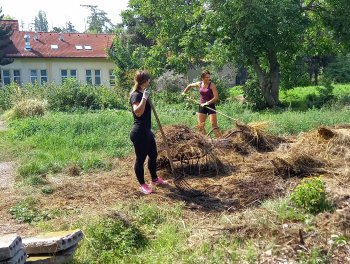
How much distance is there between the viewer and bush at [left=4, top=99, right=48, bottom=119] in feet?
60.6

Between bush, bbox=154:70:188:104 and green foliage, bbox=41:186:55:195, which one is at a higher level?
bush, bbox=154:70:188:104

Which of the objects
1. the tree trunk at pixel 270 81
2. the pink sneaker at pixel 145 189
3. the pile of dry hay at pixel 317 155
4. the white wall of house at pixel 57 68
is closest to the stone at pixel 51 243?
the pink sneaker at pixel 145 189

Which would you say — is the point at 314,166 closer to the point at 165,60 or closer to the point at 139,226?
the point at 139,226

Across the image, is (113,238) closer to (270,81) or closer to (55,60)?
(270,81)

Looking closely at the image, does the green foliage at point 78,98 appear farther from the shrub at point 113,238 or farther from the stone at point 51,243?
the stone at point 51,243

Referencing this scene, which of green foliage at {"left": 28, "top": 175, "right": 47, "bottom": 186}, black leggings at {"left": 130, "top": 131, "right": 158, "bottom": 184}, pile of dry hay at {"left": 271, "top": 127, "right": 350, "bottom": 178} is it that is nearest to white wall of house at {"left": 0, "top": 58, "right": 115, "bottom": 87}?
green foliage at {"left": 28, "top": 175, "right": 47, "bottom": 186}

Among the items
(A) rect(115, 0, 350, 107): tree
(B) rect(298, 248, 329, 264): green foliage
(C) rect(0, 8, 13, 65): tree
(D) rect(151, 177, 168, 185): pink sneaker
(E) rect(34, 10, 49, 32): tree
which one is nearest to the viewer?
(B) rect(298, 248, 329, 264): green foliage

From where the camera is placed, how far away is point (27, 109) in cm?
1850

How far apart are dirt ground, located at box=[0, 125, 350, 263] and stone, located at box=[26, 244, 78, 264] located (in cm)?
114

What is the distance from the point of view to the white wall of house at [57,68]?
41.5 m

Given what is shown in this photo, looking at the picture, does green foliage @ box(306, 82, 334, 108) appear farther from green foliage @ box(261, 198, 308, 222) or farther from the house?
the house

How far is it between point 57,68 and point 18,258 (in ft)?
133

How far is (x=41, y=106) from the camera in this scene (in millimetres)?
18922

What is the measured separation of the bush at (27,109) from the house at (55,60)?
71.4ft
